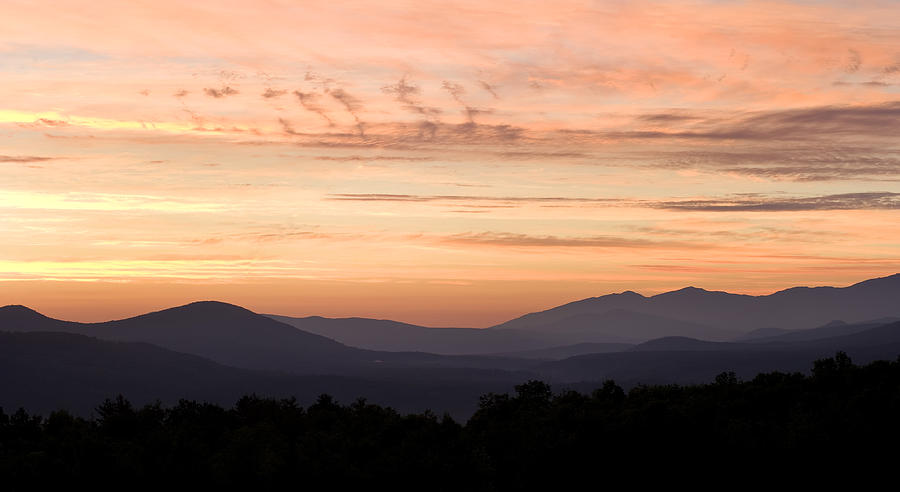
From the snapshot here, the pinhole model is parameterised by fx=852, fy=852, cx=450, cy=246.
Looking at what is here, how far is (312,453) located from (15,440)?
87.6 feet

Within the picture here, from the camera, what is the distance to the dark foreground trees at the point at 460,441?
60906mm

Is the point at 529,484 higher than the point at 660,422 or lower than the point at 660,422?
lower

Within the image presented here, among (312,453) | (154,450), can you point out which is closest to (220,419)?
(154,450)

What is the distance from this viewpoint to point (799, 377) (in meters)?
96.6

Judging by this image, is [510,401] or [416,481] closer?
[416,481]

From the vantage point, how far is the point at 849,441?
2798 inches

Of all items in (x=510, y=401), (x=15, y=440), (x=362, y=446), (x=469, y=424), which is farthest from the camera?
(x=510, y=401)

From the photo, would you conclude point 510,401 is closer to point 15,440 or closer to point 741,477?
point 741,477

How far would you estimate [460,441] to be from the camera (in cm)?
6562

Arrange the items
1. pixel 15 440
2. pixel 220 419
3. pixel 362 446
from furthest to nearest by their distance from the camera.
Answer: pixel 220 419 < pixel 15 440 < pixel 362 446

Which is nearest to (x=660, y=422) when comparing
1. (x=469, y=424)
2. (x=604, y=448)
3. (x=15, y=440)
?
(x=604, y=448)

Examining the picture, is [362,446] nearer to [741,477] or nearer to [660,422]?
[660,422]

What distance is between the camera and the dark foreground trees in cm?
6091

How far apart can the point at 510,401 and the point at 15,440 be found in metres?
49.4
